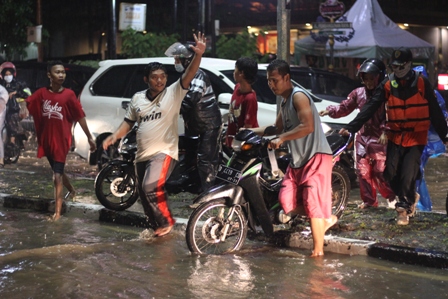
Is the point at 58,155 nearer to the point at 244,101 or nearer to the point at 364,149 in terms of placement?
the point at 244,101

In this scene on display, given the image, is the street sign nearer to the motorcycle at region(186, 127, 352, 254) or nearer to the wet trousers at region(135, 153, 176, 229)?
the wet trousers at region(135, 153, 176, 229)

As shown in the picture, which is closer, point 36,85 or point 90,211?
point 90,211

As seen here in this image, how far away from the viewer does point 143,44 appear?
81.8 feet

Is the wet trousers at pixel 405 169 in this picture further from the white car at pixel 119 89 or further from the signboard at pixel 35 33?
A: the signboard at pixel 35 33

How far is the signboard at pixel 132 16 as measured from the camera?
2781 centimetres

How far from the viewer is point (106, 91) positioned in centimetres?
1274

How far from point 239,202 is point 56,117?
2.95 m

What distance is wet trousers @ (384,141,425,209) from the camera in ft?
26.2

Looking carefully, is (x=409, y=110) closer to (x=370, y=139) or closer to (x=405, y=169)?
(x=405, y=169)

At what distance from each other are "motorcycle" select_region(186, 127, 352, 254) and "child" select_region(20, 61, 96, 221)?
2.44 metres

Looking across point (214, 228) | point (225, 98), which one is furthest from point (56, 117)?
point (214, 228)

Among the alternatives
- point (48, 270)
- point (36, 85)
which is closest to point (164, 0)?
point (36, 85)

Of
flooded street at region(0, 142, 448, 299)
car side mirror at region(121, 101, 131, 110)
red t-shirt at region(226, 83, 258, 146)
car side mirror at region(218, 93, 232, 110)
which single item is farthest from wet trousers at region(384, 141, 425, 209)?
car side mirror at region(121, 101, 131, 110)

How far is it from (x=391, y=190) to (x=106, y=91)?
562 cm
